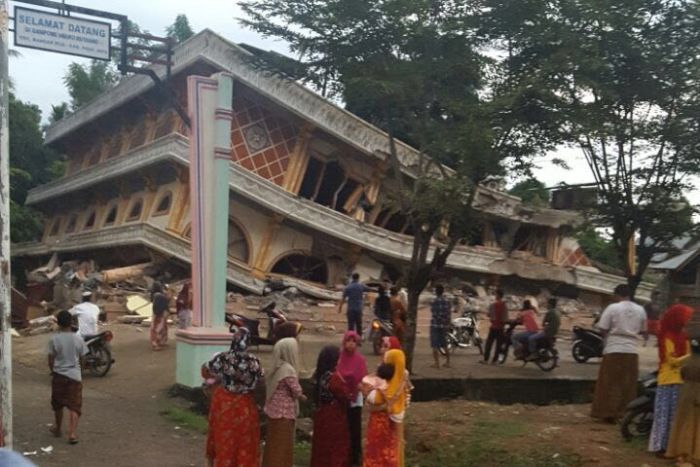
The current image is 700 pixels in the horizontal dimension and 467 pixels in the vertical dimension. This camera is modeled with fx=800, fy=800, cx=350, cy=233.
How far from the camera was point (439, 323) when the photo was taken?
530 inches

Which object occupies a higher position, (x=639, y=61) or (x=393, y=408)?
(x=639, y=61)

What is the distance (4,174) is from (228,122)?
4.84 m

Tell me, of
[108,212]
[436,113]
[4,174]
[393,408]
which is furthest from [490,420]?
[108,212]

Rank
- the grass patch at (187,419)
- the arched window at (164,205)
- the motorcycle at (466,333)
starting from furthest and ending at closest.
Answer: the arched window at (164,205) → the motorcycle at (466,333) → the grass patch at (187,419)

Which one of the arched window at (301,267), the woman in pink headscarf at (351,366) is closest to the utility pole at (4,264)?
the woman in pink headscarf at (351,366)

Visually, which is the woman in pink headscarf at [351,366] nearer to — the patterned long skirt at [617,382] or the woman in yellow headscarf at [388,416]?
the woman in yellow headscarf at [388,416]

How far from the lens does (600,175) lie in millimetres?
11578

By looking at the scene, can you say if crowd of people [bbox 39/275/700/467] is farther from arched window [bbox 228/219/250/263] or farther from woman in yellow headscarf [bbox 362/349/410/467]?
arched window [bbox 228/219/250/263]

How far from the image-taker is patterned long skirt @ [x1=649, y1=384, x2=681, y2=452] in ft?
24.4

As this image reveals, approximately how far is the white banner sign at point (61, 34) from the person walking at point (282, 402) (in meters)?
3.76

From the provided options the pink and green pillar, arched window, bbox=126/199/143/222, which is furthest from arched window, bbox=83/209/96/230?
the pink and green pillar

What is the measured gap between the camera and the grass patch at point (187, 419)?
9.17 m

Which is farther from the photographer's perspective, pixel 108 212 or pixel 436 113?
pixel 108 212

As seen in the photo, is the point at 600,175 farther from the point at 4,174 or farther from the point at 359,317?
the point at 4,174
